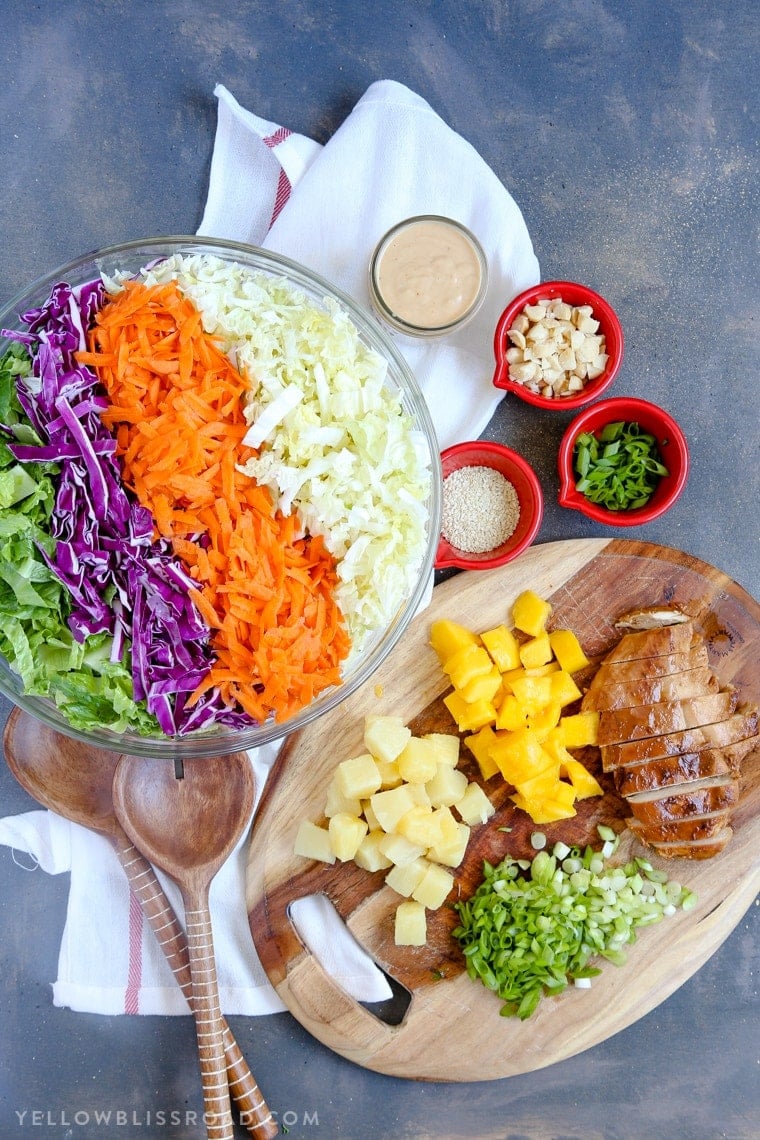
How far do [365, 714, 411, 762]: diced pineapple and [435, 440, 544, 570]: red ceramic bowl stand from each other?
504 mm

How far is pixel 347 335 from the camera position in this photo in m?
2.27

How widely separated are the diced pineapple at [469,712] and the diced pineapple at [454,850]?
314 millimetres

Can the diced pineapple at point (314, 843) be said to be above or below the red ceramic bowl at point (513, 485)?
below

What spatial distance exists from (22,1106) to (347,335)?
8.75ft

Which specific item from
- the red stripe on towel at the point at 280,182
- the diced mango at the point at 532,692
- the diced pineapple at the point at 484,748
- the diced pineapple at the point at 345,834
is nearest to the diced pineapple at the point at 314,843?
the diced pineapple at the point at 345,834

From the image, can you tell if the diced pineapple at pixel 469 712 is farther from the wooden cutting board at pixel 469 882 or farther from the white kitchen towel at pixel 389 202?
the white kitchen towel at pixel 389 202

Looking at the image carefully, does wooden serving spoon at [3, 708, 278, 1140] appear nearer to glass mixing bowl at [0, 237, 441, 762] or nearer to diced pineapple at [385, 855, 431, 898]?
glass mixing bowl at [0, 237, 441, 762]

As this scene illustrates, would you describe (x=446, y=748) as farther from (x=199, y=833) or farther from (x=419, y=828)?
(x=199, y=833)

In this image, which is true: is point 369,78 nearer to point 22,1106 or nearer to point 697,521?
point 697,521

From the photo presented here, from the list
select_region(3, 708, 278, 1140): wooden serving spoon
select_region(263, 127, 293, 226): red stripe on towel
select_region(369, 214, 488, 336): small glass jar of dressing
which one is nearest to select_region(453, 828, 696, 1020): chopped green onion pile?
select_region(3, 708, 278, 1140): wooden serving spoon

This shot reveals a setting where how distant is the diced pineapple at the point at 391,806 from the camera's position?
107 inches

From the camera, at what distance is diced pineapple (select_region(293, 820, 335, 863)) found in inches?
110

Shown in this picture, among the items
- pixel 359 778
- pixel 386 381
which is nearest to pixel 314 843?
pixel 359 778

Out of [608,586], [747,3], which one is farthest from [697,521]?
[747,3]
